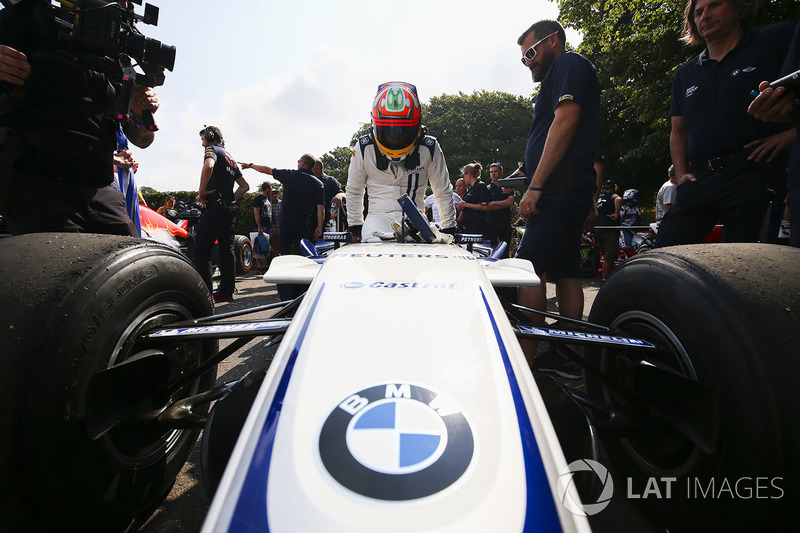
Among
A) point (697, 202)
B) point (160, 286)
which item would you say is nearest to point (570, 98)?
point (697, 202)

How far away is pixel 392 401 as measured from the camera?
2.52 ft

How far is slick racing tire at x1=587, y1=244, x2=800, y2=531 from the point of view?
3.10 feet

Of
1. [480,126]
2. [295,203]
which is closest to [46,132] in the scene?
[295,203]

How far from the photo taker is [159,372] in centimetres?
130

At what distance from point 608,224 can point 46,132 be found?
791cm

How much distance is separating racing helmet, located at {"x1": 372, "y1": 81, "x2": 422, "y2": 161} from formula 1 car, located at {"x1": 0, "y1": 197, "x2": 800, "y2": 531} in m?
1.62

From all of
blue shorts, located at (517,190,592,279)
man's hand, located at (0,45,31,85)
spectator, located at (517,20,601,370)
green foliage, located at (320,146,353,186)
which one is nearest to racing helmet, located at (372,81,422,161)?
spectator, located at (517,20,601,370)

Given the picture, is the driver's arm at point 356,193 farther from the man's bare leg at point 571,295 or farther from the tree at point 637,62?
the tree at point 637,62

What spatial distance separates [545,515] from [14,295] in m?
1.28

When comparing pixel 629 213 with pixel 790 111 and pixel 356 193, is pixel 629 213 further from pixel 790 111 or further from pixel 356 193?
pixel 790 111

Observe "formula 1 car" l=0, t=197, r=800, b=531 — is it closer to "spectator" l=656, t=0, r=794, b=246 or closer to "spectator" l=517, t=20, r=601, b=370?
"spectator" l=517, t=20, r=601, b=370

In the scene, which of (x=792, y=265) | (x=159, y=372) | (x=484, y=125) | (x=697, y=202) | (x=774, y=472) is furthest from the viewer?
(x=484, y=125)

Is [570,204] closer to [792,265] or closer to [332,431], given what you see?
[792,265]

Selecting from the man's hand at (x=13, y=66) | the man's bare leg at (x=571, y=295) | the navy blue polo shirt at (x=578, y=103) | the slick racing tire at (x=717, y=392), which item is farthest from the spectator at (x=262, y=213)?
the slick racing tire at (x=717, y=392)
